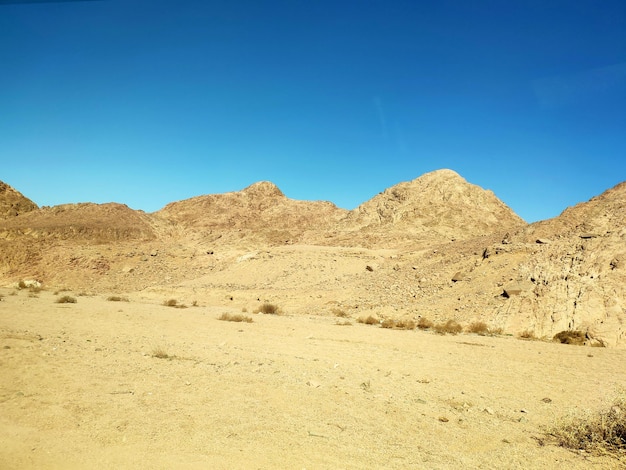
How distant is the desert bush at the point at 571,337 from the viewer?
1395 centimetres

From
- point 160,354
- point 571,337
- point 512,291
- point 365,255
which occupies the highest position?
point 365,255

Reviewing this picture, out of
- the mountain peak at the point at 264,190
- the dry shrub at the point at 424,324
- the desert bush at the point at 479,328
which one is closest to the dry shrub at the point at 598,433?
the desert bush at the point at 479,328

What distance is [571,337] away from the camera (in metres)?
14.2

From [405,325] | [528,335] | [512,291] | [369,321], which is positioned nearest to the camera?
[528,335]

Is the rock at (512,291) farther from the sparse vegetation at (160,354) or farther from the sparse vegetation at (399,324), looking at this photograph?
the sparse vegetation at (160,354)

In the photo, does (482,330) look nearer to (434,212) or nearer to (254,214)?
(434,212)

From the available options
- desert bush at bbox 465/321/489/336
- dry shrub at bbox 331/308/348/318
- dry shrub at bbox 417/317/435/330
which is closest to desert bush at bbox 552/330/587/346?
desert bush at bbox 465/321/489/336

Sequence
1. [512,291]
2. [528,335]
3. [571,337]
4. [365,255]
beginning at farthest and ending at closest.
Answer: [365,255] → [512,291] → [528,335] → [571,337]

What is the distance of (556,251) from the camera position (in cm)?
1914

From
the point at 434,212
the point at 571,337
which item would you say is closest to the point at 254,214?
the point at 434,212

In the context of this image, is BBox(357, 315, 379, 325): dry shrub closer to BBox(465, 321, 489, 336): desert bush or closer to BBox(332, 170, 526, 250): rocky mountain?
BBox(465, 321, 489, 336): desert bush

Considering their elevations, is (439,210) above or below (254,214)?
above

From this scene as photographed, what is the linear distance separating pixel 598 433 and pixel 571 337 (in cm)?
1070

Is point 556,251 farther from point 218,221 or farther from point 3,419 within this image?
point 218,221
